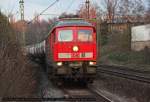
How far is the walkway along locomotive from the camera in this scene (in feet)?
65.9

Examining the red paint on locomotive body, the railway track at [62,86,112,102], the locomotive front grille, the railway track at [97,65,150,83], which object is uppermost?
the red paint on locomotive body

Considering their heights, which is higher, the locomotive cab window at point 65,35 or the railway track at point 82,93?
the locomotive cab window at point 65,35

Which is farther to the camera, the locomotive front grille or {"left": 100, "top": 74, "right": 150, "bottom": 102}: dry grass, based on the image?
the locomotive front grille

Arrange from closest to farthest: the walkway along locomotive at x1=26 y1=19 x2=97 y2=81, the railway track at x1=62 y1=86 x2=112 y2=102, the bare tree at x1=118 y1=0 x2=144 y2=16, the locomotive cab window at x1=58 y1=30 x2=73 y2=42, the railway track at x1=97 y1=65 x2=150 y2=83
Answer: the railway track at x1=62 y1=86 x2=112 y2=102
the walkway along locomotive at x1=26 y1=19 x2=97 y2=81
the locomotive cab window at x1=58 y1=30 x2=73 y2=42
the railway track at x1=97 y1=65 x2=150 y2=83
the bare tree at x1=118 y1=0 x2=144 y2=16

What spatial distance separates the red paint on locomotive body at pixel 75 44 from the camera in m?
20.1

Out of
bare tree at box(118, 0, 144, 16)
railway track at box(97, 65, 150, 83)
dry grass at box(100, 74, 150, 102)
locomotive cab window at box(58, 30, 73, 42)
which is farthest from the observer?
bare tree at box(118, 0, 144, 16)

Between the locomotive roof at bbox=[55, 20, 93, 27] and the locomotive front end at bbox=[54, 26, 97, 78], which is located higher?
the locomotive roof at bbox=[55, 20, 93, 27]

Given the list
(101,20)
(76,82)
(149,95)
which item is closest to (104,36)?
(101,20)

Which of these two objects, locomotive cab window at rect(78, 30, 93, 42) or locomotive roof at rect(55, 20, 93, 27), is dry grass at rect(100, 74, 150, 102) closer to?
locomotive cab window at rect(78, 30, 93, 42)

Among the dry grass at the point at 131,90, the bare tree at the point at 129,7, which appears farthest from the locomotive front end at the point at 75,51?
the bare tree at the point at 129,7

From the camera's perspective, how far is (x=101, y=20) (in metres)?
73.4

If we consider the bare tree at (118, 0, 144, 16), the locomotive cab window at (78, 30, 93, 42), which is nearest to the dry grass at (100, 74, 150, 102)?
the locomotive cab window at (78, 30, 93, 42)

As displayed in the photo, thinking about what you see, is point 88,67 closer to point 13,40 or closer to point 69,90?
point 69,90

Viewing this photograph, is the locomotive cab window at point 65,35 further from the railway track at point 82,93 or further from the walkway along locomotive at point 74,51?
the railway track at point 82,93
